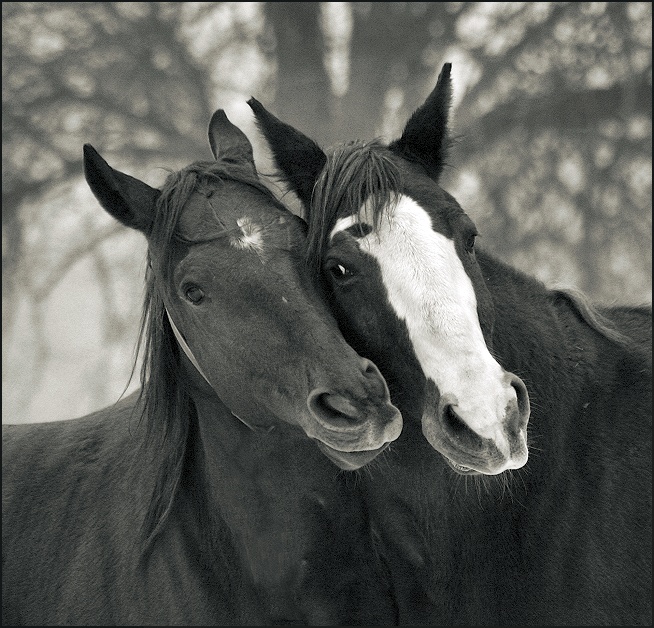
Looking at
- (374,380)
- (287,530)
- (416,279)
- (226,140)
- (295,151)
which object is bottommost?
(287,530)

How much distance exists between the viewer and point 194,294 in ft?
11.0

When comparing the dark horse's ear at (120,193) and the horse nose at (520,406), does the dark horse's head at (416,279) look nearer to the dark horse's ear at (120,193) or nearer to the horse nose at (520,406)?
the horse nose at (520,406)

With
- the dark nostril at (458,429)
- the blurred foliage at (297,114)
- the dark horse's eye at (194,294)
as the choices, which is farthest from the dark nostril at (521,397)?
the blurred foliage at (297,114)

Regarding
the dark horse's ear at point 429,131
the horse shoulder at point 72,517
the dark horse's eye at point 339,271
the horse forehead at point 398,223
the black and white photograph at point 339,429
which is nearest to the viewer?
the black and white photograph at point 339,429

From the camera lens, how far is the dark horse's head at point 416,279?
9.58ft

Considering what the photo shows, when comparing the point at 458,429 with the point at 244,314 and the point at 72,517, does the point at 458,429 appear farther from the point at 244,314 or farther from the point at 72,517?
the point at 72,517

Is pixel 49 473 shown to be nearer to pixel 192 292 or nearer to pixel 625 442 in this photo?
pixel 192 292

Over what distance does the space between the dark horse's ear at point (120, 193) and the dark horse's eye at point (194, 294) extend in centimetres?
37

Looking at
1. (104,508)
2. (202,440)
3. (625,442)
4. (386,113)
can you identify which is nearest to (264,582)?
(202,440)

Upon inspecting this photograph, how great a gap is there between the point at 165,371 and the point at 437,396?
4.29 feet

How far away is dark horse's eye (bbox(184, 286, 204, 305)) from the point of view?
3344mm

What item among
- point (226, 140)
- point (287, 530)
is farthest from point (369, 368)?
point (226, 140)

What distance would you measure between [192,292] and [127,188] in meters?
0.53

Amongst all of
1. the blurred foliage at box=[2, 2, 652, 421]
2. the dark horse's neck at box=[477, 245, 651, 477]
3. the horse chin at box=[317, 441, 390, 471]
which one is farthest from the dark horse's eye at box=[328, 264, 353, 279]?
the blurred foliage at box=[2, 2, 652, 421]
